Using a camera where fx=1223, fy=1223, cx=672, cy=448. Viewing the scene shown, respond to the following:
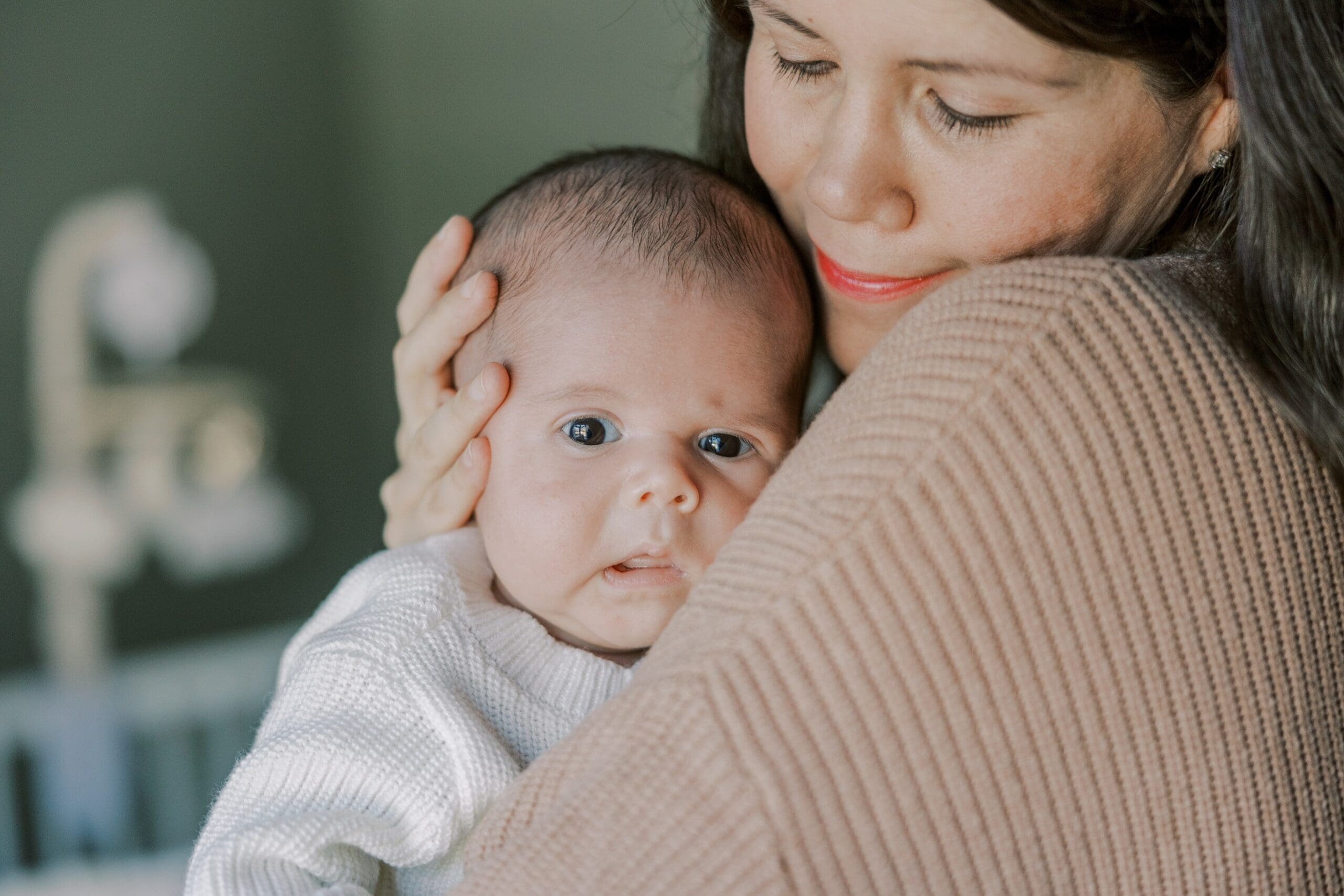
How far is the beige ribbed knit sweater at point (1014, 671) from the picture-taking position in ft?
2.21

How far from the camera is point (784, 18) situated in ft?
3.19

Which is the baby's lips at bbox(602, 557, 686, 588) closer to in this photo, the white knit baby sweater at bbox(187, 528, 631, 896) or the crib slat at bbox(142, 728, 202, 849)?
the white knit baby sweater at bbox(187, 528, 631, 896)

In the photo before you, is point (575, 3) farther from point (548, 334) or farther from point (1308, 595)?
point (1308, 595)

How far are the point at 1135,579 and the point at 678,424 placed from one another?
1.69 ft

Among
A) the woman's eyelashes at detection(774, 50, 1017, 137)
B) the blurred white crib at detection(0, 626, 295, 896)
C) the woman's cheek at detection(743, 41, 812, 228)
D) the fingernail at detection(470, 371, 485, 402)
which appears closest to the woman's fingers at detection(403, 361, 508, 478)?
the fingernail at detection(470, 371, 485, 402)

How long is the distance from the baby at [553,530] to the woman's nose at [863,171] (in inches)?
7.9

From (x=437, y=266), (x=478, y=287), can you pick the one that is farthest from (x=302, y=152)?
(x=478, y=287)

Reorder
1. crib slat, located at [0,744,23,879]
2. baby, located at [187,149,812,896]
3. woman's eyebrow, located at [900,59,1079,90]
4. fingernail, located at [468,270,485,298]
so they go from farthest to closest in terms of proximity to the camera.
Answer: crib slat, located at [0,744,23,879] < fingernail, located at [468,270,485,298] < baby, located at [187,149,812,896] < woman's eyebrow, located at [900,59,1079,90]

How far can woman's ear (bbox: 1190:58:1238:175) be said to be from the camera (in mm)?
953

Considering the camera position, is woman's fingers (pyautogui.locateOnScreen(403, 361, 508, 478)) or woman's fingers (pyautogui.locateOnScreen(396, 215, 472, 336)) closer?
woman's fingers (pyautogui.locateOnScreen(403, 361, 508, 478))

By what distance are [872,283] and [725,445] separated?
209mm

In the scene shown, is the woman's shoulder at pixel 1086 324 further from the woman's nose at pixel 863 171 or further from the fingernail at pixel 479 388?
the fingernail at pixel 479 388

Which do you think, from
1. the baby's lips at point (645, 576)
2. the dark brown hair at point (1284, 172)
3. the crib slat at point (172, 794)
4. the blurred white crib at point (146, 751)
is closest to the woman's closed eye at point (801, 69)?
the dark brown hair at point (1284, 172)

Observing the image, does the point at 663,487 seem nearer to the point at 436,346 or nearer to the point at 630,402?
the point at 630,402
